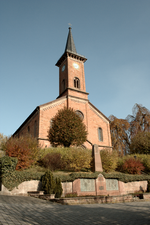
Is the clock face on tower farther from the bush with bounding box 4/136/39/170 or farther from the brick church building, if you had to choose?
the bush with bounding box 4/136/39/170

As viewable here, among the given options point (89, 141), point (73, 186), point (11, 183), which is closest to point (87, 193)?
point (73, 186)

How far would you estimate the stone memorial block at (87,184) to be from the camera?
541 inches

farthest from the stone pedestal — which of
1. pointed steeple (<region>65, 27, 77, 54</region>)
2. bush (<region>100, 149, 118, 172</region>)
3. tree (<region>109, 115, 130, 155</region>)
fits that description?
A: pointed steeple (<region>65, 27, 77, 54</region>)

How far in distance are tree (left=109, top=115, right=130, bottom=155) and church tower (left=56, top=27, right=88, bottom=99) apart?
29.7 feet

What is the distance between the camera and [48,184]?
12.1 m

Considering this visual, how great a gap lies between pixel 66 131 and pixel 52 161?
7029 mm

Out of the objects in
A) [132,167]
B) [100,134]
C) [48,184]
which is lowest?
[48,184]

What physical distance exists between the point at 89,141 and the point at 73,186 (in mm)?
14291

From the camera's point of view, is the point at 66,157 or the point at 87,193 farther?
the point at 66,157

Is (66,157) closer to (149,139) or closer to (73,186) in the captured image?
(73,186)

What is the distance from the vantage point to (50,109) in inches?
1052

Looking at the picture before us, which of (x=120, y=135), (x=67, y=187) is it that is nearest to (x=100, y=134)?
(x=120, y=135)

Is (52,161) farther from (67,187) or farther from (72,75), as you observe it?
(72,75)

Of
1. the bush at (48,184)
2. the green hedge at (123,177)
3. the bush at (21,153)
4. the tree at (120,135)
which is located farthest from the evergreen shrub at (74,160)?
the tree at (120,135)
